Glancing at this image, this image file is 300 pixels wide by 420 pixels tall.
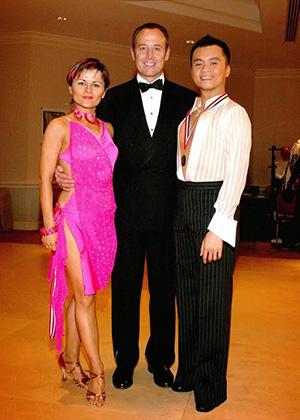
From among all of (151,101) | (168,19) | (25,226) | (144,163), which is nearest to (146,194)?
(144,163)

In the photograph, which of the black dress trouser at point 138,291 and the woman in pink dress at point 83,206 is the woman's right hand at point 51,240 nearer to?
the woman in pink dress at point 83,206

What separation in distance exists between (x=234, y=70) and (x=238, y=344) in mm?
8927

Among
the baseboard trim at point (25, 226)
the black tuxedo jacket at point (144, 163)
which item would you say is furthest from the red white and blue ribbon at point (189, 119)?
the baseboard trim at point (25, 226)

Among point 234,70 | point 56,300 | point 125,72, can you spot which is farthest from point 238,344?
point 234,70

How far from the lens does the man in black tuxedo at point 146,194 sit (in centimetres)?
286

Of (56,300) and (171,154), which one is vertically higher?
(171,154)

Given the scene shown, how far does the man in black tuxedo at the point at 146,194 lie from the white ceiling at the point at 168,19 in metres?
5.29

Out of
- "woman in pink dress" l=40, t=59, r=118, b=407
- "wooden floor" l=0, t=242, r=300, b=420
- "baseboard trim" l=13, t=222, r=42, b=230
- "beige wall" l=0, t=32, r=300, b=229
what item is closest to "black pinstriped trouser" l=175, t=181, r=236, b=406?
"wooden floor" l=0, t=242, r=300, b=420

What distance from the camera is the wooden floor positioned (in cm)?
260

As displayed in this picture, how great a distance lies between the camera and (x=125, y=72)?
10.6 m

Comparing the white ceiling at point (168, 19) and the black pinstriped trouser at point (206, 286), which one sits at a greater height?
the white ceiling at point (168, 19)

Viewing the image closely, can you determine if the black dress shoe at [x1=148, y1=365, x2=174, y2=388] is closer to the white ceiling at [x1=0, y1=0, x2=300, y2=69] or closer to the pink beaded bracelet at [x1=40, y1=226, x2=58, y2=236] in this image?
the pink beaded bracelet at [x1=40, y1=226, x2=58, y2=236]

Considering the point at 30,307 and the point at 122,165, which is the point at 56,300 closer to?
the point at 122,165

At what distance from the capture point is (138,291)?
9.84ft
